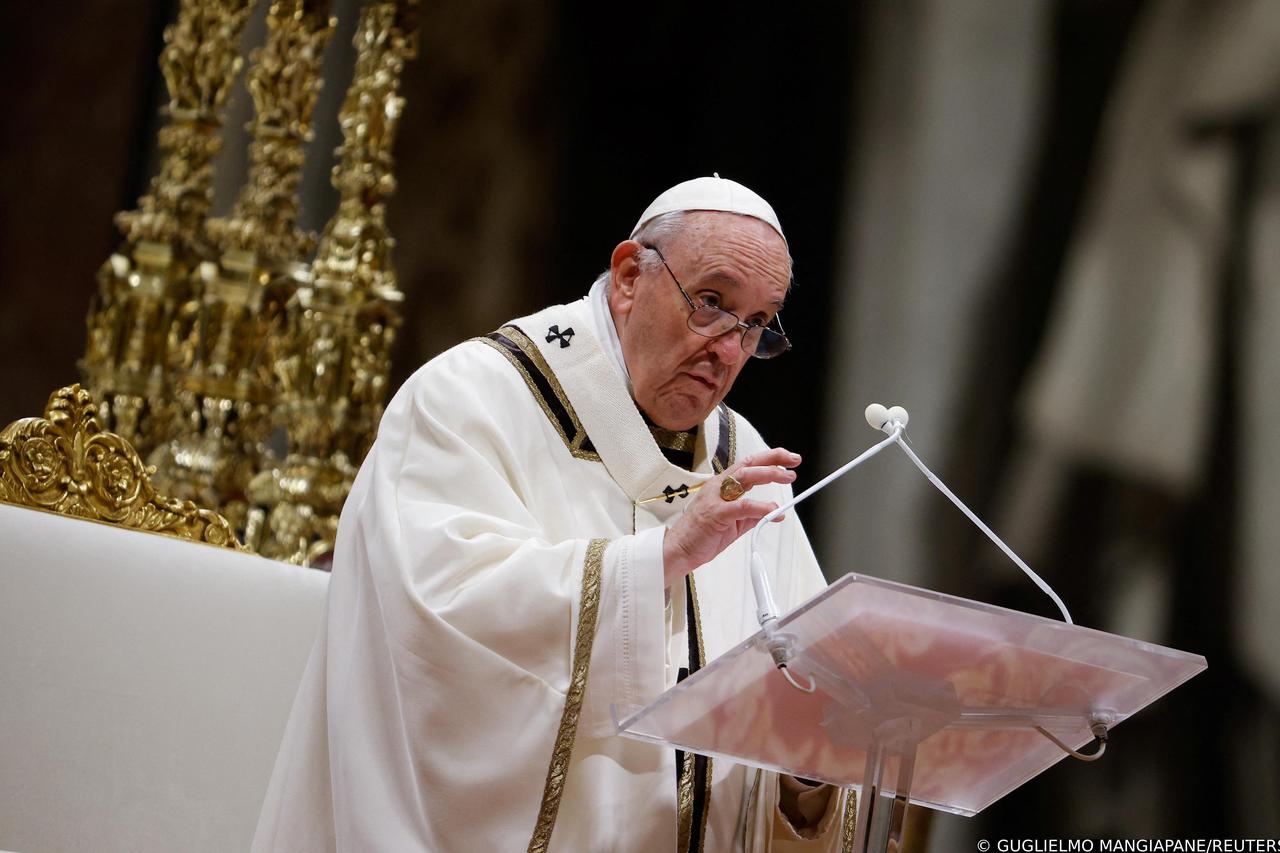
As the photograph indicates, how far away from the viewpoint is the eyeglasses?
9.00ft

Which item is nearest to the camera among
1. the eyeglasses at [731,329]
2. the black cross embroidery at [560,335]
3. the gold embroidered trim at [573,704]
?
the gold embroidered trim at [573,704]

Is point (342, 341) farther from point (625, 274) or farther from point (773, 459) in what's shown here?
point (773, 459)

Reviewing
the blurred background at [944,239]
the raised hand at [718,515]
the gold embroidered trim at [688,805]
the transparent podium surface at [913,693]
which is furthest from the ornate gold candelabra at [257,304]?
the transparent podium surface at [913,693]

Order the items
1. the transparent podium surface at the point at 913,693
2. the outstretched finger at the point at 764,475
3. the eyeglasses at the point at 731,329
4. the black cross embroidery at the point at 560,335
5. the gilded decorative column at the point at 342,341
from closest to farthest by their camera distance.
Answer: the transparent podium surface at the point at 913,693 < the outstretched finger at the point at 764,475 < the eyeglasses at the point at 731,329 < the black cross embroidery at the point at 560,335 < the gilded decorative column at the point at 342,341

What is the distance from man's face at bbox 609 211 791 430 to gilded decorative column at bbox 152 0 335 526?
2284 mm

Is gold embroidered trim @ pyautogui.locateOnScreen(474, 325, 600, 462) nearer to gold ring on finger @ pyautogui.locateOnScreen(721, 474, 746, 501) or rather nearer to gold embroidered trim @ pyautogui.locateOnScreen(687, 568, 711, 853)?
gold embroidered trim @ pyautogui.locateOnScreen(687, 568, 711, 853)

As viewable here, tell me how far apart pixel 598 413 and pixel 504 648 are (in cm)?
58

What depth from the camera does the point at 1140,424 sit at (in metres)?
4.74

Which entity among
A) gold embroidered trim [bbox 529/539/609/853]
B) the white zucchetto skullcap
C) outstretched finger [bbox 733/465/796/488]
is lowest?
gold embroidered trim [bbox 529/539/609/853]

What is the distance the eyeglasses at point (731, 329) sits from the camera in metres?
2.74

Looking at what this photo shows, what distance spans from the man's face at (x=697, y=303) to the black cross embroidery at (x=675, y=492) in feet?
0.39

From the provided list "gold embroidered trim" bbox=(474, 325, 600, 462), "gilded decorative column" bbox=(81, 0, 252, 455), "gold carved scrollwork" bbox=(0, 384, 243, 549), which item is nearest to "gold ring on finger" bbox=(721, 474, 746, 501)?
"gold embroidered trim" bbox=(474, 325, 600, 462)

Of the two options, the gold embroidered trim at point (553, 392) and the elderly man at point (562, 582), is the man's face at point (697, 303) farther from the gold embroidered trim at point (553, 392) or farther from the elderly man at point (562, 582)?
the gold embroidered trim at point (553, 392)

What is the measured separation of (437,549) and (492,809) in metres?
0.41
